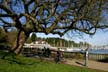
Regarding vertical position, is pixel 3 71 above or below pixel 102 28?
below

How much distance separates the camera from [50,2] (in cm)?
2038

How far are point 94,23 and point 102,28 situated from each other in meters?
2.04

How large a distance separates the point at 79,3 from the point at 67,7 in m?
1.50

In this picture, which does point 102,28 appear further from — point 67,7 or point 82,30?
point 67,7

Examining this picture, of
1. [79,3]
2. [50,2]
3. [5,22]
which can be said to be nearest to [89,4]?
[79,3]

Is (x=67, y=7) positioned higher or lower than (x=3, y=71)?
higher

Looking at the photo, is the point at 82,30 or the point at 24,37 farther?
the point at 24,37

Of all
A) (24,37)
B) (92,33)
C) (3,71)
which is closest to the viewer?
(3,71)

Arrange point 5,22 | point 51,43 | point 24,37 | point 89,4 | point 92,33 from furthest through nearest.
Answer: point 51,43
point 24,37
point 5,22
point 92,33
point 89,4

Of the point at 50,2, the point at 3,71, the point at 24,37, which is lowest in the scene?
the point at 3,71

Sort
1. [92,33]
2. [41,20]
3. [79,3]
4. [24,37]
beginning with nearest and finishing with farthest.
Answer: [79,3] < [41,20] < [92,33] < [24,37]

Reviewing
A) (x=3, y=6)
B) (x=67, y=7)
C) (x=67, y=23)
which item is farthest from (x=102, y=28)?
(x=3, y=6)

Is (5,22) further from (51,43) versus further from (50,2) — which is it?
(51,43)

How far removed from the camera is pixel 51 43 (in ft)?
354
